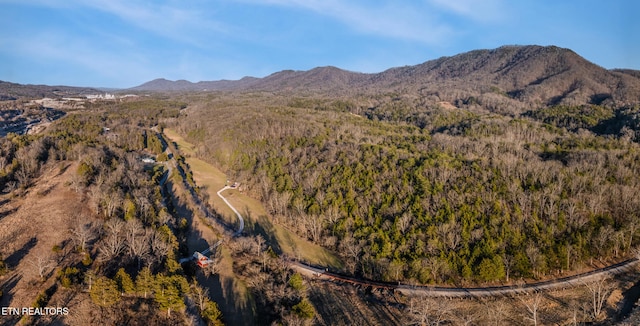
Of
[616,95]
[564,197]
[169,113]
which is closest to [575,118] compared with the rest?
[616,95]

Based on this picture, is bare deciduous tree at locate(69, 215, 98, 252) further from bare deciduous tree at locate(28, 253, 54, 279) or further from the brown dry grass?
bare deciduous tree at locate(28, 253, 54, 279)

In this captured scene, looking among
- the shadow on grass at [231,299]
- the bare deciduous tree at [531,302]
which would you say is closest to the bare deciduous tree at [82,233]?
the shadow on grass at [231,299]

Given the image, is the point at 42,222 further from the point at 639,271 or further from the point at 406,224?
the point at 639,271

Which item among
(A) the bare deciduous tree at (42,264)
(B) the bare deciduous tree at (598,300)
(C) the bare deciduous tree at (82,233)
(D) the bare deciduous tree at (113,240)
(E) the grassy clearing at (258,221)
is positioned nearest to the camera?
(A) the bare deciduous tree at (42,264)

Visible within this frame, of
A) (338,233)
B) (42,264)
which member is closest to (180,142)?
(338,233)

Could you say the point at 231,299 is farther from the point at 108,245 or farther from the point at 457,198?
the point at 457,198

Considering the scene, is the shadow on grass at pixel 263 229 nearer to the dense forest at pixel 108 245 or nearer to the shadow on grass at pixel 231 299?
the shadow on grass at pixel 231 299
